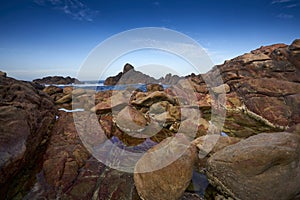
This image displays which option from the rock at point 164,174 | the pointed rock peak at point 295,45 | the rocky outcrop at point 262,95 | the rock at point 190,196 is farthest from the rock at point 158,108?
the pointed rock peak at point 295,45

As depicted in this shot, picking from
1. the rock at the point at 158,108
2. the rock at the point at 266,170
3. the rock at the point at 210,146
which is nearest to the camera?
the rock at the point at 266,170

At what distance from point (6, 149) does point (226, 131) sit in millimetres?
8661

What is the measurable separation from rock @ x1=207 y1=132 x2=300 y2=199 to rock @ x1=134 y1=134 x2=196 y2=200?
0.93 meters

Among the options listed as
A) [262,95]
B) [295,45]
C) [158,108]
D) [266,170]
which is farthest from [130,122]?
[295,45]

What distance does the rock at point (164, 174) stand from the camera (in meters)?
3.27

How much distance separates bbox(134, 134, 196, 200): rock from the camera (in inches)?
129

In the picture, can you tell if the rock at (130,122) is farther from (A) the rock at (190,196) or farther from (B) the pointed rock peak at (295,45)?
(B) the pointed rock peak at (295,45)

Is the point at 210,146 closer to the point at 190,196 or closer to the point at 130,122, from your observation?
the point at 190,196

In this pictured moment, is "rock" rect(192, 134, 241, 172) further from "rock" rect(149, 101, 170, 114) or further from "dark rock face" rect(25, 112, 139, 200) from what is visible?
"rock" rect(149, 101, 170, 114)

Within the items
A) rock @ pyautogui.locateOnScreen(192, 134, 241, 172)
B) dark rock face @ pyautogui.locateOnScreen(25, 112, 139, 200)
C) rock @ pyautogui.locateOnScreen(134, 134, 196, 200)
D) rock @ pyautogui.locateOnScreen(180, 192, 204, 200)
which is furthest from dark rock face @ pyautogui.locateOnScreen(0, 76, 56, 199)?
rock @ pyautogui.locateOnScreen(192, 134, 241, 172)

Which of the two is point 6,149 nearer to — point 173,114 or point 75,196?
point 75,196

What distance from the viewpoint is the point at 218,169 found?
11.8 ft

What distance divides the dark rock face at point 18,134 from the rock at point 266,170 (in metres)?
4.62

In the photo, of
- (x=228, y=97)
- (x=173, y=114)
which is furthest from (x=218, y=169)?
(x=228, y=97)
